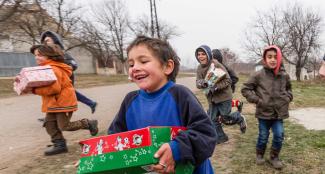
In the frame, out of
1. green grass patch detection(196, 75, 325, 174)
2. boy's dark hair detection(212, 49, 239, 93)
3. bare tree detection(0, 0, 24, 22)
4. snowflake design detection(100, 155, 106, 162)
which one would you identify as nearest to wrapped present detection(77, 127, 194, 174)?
snowflake design detection(100, 155, 106, 162)

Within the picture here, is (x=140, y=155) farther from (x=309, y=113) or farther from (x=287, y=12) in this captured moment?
(x=287, y=12)

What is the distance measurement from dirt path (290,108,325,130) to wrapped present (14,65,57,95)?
15.4 ft

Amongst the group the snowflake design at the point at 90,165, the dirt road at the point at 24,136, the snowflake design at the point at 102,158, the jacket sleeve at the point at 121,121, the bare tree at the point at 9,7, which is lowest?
the dirt road at the point at 24,136

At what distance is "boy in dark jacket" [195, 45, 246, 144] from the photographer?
5242 millimetres

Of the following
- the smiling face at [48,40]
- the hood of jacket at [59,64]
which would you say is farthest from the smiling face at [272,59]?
the smiling face at [48,40]

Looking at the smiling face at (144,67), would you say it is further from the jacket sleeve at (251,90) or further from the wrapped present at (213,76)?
the wrapped present at (213,76)

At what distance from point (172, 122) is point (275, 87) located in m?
2.69

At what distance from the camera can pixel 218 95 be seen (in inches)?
209

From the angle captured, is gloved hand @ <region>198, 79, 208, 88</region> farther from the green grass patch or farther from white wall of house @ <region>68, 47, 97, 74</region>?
white wall of house @ <region>68, 47, 97, 74</region>

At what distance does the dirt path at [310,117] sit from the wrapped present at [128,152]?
5.39 m

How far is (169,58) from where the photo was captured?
2041 millimetres

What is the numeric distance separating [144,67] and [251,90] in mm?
2753

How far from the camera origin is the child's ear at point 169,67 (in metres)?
2.03

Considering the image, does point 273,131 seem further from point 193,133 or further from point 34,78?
point 34,78
